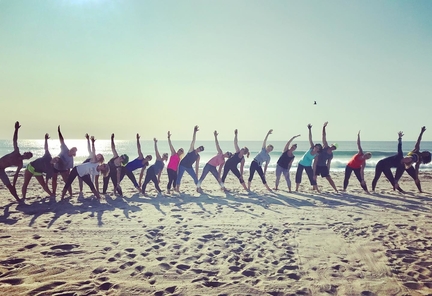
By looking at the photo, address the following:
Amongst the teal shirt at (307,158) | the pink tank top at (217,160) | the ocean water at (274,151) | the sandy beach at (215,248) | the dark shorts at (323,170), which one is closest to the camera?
the sandy beach at (215,248)

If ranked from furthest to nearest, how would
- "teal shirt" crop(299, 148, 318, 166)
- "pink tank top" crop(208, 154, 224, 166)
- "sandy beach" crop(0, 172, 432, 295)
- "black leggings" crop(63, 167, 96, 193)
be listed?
"pink tank top" crop(208, 154, 224, 166), "teal shirt" crop(299, 148, 318, 166), "black leggings" crop(63, 167, 96, 193), "sandy beach" crop(0, 172, 432, 295)

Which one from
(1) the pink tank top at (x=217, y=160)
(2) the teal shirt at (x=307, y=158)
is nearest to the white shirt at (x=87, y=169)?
(1) the pink tank top at (x=217, y=160)

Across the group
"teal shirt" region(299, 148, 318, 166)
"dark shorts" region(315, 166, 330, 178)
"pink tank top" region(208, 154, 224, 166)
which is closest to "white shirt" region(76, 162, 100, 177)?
"pink tank top" region(208, 154, 224, 166)

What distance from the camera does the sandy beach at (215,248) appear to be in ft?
10.8

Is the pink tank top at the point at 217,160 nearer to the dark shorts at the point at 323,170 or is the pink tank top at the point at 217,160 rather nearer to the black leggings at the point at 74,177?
the dark shorts at the point at 323,170

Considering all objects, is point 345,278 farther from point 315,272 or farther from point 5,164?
point 5,164

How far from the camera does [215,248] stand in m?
4.37

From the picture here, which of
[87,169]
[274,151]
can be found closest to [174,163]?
[87,169]

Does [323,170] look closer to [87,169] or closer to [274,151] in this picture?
[87,169]

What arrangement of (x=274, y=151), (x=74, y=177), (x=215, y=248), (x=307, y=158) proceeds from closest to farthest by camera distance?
1. (x=215, y=248)
2. (x=74, y=177)
3. (x=307, y=158)
4. (x=274, y=151)

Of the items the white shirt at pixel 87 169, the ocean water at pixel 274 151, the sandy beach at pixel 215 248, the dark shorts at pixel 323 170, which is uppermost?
the white shirt at pixel 87 169

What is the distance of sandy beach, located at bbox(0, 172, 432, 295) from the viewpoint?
3277 millimetres

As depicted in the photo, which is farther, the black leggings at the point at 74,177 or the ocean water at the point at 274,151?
the ocean water at the point at 274,151

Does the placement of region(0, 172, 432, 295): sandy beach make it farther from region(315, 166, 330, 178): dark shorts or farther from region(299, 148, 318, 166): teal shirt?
region(299, 148, 318, 166): teal shirt
